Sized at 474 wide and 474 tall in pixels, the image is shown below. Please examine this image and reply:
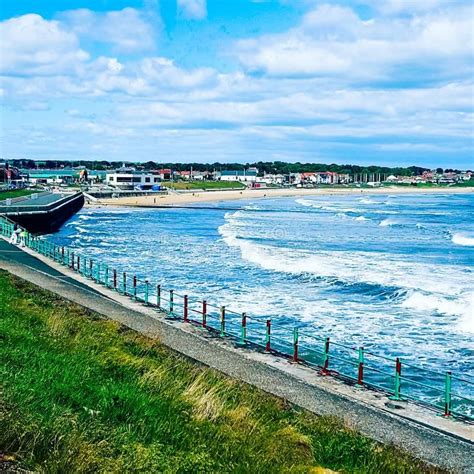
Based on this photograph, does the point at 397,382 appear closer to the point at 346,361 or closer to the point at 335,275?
the point at 346,361

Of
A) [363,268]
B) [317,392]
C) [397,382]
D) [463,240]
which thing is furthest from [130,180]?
[397,382]

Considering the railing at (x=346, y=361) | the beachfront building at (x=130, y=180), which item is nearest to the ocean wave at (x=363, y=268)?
the railing at (x=346, y=361)

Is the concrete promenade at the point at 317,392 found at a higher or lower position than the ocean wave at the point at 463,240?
higher

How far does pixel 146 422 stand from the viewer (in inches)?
343

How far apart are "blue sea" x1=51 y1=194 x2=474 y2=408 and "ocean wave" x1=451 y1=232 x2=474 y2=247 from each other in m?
0.08

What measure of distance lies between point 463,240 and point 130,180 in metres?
125

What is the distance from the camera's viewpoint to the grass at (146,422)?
23.0 ft

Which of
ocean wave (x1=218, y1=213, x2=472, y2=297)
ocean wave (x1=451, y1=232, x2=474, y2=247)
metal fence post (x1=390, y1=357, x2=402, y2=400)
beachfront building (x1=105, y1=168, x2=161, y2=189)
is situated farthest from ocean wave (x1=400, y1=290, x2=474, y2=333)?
beachfront building (x1=105, y1=168, x2=161, y2=189)

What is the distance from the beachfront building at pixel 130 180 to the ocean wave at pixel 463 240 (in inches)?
4568

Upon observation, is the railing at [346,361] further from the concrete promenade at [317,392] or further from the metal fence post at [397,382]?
the concrete promenade at [317,392]

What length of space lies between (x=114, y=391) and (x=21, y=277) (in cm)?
1580

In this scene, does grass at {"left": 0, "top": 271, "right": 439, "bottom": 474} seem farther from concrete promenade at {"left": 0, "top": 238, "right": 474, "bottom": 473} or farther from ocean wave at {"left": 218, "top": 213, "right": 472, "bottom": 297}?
ocean wave at {"left": 218, "top": 213, "right": 472, "bottom": 297}

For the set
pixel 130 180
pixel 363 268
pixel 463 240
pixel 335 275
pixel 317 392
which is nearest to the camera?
pixel 317 392

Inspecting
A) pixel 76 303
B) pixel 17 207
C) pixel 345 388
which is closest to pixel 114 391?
pixel 345 388
